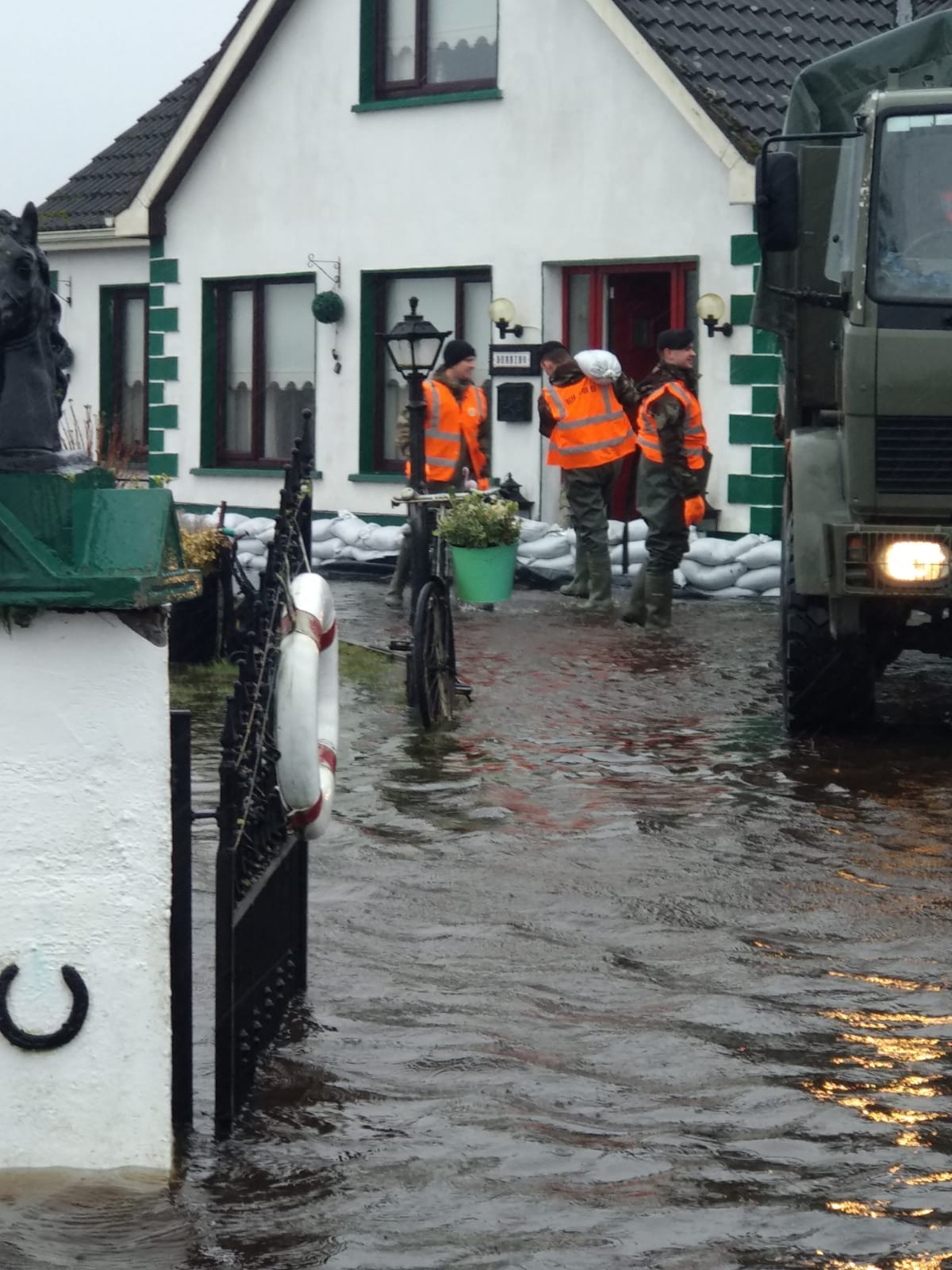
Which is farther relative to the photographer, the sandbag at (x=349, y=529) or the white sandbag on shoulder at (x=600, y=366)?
the sandbag at (x=349, y=529)

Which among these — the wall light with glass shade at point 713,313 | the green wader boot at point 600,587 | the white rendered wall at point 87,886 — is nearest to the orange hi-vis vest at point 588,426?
the green wader boot at point 600,587

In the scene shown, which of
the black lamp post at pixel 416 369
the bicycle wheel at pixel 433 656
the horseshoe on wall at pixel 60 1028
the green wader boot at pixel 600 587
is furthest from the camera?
the green wader boot at pixel 600 587

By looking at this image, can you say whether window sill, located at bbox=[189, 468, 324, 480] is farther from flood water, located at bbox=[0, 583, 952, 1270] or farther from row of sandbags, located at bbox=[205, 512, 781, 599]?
flood water, located at bbox=[0, 583, 952, 1270]

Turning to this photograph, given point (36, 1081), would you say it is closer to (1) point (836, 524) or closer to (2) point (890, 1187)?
(2) point (890, 1187)

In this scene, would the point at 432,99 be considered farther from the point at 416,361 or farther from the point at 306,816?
the point at 306,816

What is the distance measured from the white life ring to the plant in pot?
6.22 meters

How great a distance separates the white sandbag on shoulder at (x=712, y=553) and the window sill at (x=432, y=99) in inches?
183

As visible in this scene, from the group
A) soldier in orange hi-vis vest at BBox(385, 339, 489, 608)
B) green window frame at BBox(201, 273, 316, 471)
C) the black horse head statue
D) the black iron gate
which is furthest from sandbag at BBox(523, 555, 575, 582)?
the black horse head statue

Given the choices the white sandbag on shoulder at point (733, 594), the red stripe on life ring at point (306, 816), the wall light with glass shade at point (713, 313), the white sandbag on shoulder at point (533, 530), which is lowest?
the white sandbag on shoulder at point (733, 594)

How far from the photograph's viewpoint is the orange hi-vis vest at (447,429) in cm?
1560

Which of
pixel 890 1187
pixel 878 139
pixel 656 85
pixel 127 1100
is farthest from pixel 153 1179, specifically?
pixel 656 85

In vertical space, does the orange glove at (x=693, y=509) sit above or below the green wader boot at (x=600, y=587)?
above

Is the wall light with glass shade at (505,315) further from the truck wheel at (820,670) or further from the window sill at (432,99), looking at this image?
the truck wheel at (820,670)

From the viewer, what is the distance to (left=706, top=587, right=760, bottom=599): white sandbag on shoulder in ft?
55.7
